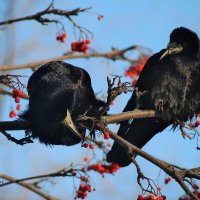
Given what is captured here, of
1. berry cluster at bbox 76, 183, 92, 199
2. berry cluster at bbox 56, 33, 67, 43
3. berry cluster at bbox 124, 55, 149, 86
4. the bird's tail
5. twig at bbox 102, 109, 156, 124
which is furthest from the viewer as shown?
berry cluster at bbox 124, 55, 149, 86

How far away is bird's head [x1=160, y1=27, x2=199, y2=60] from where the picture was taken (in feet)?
16.9

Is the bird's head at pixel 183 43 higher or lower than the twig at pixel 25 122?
higher

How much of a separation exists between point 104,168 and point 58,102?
3.92ft

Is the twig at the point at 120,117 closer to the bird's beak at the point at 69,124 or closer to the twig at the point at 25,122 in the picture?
the twig at the point at 25,122

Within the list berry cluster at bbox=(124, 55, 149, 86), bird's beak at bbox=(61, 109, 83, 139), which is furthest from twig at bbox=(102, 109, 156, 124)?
berry cluster at bbox=(124, 55, 149, 86)

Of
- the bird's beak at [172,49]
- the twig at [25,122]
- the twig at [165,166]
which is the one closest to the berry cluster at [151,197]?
the twig at [165,166]

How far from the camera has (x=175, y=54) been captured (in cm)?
512

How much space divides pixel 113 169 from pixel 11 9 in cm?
413

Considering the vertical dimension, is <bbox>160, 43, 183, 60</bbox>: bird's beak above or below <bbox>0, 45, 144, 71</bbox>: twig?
above

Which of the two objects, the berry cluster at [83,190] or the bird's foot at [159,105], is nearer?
the berry cluster at [83,190]

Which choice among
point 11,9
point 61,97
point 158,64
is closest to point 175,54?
point 158,64

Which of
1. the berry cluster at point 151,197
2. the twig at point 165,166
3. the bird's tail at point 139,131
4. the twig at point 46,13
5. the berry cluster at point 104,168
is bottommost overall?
the berry cluster at point 104,168

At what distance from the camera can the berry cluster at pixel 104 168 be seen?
15.3ft

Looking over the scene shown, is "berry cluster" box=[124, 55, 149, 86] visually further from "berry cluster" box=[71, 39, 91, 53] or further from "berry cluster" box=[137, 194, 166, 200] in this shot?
"berry cluster" box=[137, 194, 166, 200]
